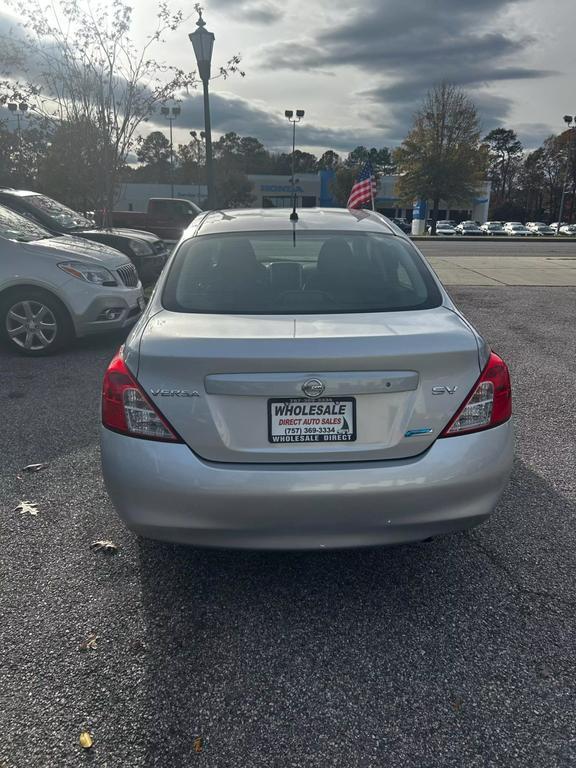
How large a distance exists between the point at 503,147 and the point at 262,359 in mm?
107063

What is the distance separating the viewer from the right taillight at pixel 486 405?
7.88 feet

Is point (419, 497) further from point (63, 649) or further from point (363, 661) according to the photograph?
point (63, 649)

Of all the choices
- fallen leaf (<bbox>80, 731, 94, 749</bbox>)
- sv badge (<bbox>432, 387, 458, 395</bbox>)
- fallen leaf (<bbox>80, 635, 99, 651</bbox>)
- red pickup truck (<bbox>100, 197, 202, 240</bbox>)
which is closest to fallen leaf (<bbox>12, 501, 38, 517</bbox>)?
fallen leaf (<bbox>80, 635, 99, 651</bbox>)

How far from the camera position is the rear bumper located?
7.56 feet

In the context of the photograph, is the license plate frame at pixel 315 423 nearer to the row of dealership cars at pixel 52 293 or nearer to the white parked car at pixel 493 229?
the row of dealership cars at pixel 52 293

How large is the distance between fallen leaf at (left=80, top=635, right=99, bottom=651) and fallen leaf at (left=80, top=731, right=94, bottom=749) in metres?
0.41

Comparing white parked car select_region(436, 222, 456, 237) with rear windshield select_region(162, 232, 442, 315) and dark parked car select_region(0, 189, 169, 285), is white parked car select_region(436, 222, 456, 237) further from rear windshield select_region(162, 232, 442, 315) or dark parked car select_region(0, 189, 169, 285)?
rear windshield select_region(162, 232, 442, 315)

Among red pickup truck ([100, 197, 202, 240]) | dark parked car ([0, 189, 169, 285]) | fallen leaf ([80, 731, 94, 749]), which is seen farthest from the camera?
red pickup truck ([100, 197, 202, 240])

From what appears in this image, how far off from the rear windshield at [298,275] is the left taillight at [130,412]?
538mm

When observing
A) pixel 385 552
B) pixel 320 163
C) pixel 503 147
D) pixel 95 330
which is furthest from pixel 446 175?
pixel 320 163

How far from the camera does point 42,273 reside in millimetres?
6570

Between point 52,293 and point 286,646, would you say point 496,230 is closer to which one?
point 52,293

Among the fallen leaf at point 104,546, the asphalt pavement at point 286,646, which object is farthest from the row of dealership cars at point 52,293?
the fallen leaf at point 104,546

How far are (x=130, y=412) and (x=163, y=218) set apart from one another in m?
16.6
